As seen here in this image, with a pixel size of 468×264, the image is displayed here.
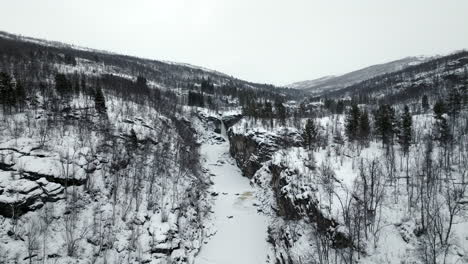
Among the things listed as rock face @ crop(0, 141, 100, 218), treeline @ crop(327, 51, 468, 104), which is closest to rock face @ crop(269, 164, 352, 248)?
rock face @ crop(0, 141, 100, 218)

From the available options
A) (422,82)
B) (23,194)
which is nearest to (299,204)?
(23,194)

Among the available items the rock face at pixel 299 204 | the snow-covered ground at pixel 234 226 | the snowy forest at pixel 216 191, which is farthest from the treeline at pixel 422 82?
the snow-covered ground at pixel 234 226

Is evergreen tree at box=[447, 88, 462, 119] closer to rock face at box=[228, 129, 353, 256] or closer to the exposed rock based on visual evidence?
rock face at box=[228, 129, 353, 256]

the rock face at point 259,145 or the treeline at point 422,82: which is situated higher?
the treeline at point 422,82

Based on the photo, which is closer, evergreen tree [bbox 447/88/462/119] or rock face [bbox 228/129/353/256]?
rock face [bbox 228/129/353/256]

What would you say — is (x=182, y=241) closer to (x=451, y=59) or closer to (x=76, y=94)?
(x=76, y=94)

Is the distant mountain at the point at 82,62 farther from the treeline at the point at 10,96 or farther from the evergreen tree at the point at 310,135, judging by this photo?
the evergreen tree at the point at 310,135

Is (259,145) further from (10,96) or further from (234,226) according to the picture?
(10,96)
